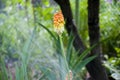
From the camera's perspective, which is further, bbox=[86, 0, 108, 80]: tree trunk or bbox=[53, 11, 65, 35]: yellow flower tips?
bbox=[86, 0, 108, 80]: tree trunk

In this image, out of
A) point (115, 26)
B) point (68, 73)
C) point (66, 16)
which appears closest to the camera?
point (68, 73)

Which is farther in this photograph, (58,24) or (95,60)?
(95,60)

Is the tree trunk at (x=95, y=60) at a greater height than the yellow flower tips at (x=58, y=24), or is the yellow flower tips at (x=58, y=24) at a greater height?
the yellow flower tips at (x=58, y=24)

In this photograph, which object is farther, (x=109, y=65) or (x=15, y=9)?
(x=15, y=9)

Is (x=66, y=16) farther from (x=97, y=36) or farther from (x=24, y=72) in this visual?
(x=24, y=72)

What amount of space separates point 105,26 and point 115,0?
115cm

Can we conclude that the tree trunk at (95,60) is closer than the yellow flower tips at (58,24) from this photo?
No

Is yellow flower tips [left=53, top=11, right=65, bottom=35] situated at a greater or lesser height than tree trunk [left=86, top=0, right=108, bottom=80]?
greater

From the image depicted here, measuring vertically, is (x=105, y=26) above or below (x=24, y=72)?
below

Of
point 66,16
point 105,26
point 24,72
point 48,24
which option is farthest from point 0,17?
point 24,72

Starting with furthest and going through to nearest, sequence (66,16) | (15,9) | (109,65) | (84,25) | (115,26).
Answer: (15,9) < (84,25) < (115,26) < (109,65) < (66,16)

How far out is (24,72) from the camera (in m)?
1.38

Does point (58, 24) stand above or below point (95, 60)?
above

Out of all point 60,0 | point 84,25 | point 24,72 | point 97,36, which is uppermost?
point 60,0
